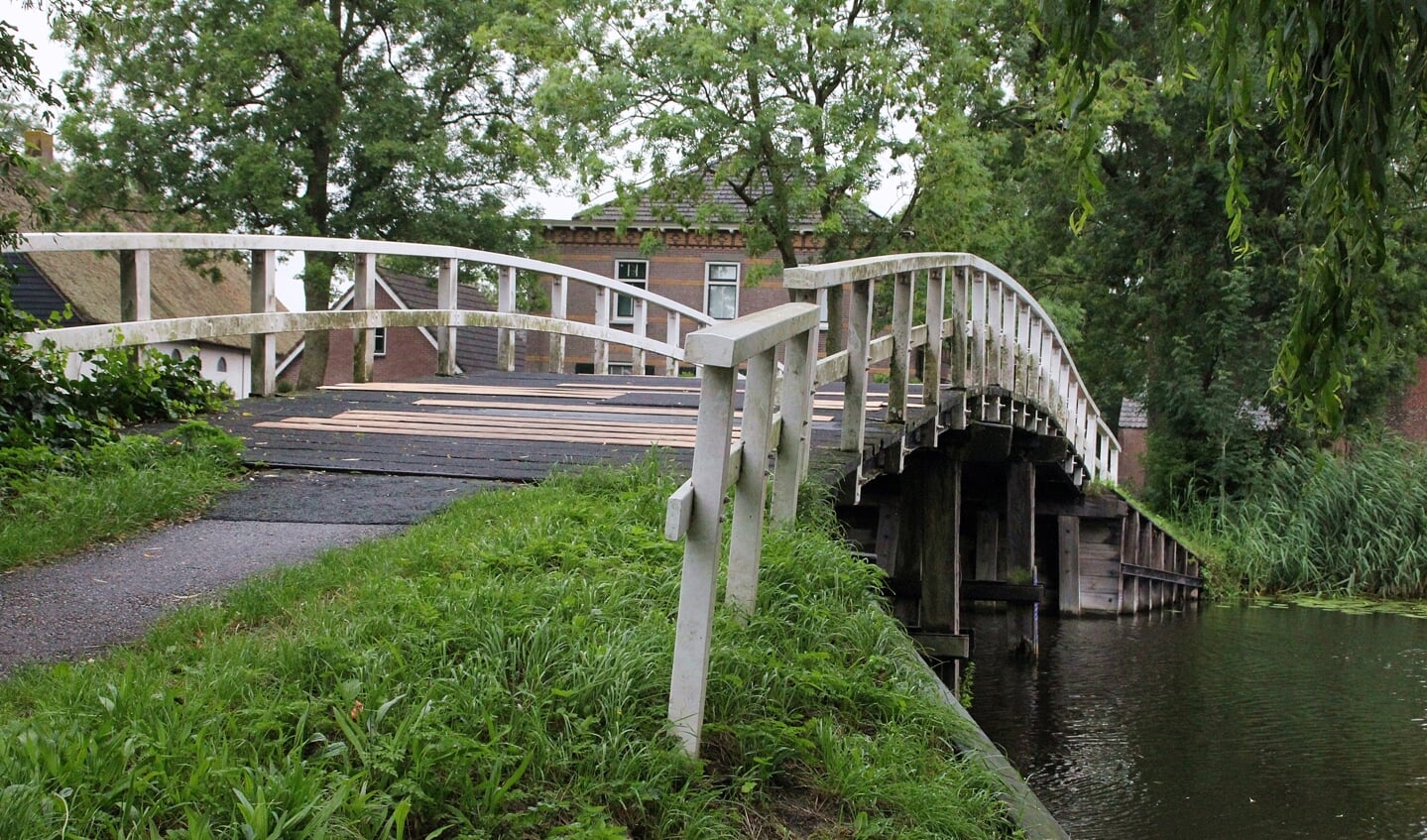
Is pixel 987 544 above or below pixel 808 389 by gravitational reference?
below

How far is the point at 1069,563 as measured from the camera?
68.4 ft

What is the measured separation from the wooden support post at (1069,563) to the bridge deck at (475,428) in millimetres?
10922

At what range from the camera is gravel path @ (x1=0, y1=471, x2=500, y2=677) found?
423 cm

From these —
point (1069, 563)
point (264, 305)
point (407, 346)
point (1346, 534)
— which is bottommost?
point (1069, 563)

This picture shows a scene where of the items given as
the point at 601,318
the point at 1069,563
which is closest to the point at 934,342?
the point at 601,318

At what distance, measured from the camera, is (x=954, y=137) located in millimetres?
23781

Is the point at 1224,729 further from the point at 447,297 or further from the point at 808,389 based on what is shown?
the point at 808,389

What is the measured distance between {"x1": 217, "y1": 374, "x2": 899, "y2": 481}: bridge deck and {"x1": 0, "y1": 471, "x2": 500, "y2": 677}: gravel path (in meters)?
0.31

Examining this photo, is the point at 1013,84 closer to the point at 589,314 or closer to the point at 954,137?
the point at 954,137

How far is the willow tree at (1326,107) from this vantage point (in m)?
3.89

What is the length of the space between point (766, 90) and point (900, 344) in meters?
17.8

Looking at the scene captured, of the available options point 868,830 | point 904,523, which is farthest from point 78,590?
point 904,523

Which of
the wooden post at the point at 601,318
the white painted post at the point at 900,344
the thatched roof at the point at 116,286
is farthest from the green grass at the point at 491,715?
the thatched roof at the point at 116,286

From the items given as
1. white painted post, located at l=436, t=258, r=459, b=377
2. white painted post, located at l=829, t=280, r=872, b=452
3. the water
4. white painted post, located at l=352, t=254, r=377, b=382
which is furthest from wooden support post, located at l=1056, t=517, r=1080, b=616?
white painted post, located at l=829, t=280, r=872, b=452
